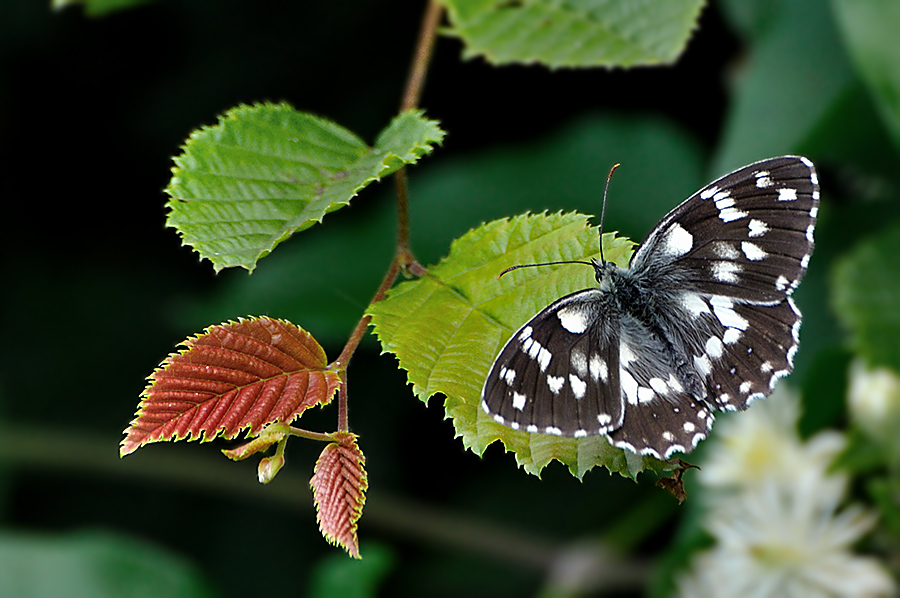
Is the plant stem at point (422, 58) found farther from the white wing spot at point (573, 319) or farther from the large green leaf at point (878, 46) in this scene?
the large green leaf at point (878, 46)

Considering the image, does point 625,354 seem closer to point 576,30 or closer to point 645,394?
point 645,394

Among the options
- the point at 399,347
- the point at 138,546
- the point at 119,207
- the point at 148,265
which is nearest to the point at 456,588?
the point at 138,546

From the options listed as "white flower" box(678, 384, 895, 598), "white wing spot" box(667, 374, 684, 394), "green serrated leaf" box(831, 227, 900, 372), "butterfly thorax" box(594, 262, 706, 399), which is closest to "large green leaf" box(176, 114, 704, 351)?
"green serrated leaf" box(831, 227, 900, 372)

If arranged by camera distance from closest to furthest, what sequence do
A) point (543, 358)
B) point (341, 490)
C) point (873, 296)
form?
point (341, 490), point (543, 358), point (873, 296)

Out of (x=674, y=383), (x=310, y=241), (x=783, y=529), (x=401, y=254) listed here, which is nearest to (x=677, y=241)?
(x=674, y=383)

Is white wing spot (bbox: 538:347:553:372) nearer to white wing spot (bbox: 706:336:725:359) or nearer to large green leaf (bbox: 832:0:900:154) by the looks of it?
white wing spot (bbox: 706:336:725:359)

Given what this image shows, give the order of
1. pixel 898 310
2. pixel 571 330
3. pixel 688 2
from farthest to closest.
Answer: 1. pixel 898 310
2. pixel 688 2
3. pixel 571 330

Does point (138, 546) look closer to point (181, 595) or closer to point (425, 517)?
point (181, 595)
